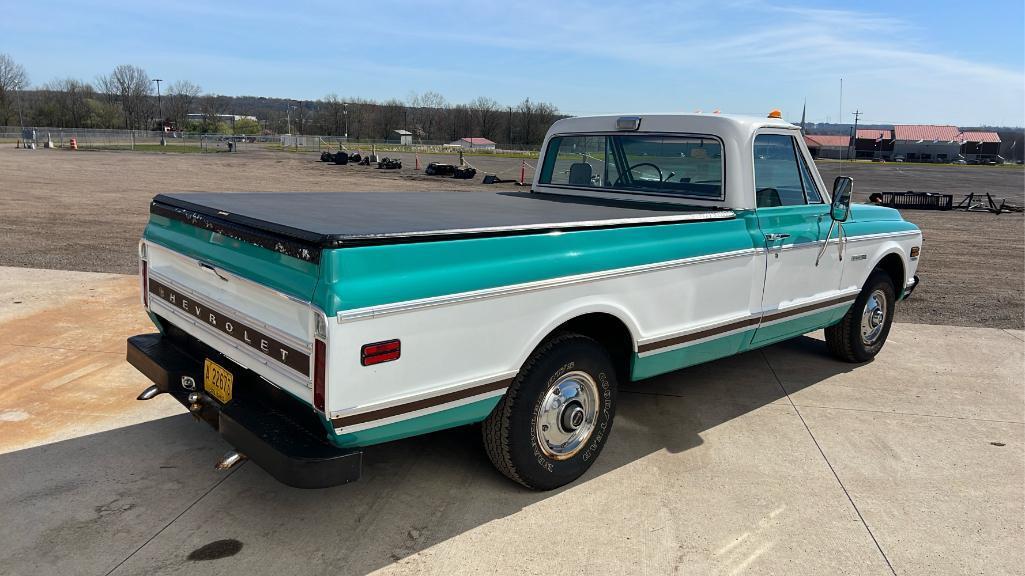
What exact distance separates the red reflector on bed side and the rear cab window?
2.64 metres

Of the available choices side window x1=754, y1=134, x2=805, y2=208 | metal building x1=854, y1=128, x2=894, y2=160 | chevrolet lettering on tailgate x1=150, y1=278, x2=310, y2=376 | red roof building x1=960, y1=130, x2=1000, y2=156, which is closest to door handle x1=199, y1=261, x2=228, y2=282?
chevrolet lettering on tailgate x1=150, y1=278, x2=310, y2=376

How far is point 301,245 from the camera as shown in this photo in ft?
8.77

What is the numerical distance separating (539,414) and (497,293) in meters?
0.76

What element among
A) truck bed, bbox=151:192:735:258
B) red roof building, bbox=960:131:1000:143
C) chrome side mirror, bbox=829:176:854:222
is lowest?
truck bed, bbox=151:192:735:258

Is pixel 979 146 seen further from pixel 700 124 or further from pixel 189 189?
pixel 700 124

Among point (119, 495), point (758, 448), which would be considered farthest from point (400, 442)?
point (758, 448)

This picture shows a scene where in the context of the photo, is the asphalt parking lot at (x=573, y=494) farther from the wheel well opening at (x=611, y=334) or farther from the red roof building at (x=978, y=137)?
the red roof building at (x=978, y=137)

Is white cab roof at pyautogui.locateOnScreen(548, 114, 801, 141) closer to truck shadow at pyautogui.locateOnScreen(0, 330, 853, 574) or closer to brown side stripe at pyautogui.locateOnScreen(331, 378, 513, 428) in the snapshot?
truck shadow at pyautogui.locateOnScreen(0, 330, 853, 574)

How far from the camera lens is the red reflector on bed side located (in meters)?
2.62

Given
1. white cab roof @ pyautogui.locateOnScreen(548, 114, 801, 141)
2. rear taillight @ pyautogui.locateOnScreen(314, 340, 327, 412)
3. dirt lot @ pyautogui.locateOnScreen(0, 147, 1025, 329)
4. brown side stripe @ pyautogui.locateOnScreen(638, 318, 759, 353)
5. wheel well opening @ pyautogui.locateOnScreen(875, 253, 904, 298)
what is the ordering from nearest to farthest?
1. rear taillight @ pyautogui.locateOnScreen(314, 340, 327, 412)
2. brown side stripe @ pyautogui.locateOnScreen(638, 318, 759, 353)
3. white cab roof @ pyautogui.locateOnScreen(548, 114, 801, 141)
4. wheel well opening @ pyautogui.locateOnScreen(875, 253, 904, 298)
5. dirt lot @ pyautogui.locateOnScreen(0, 147, 1025, 329)

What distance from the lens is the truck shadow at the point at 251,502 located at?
3014mm

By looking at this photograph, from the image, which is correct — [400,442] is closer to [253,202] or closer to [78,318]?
[253,202]

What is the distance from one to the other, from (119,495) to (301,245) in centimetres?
181

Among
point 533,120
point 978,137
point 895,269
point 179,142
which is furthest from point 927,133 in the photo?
point 895,269
